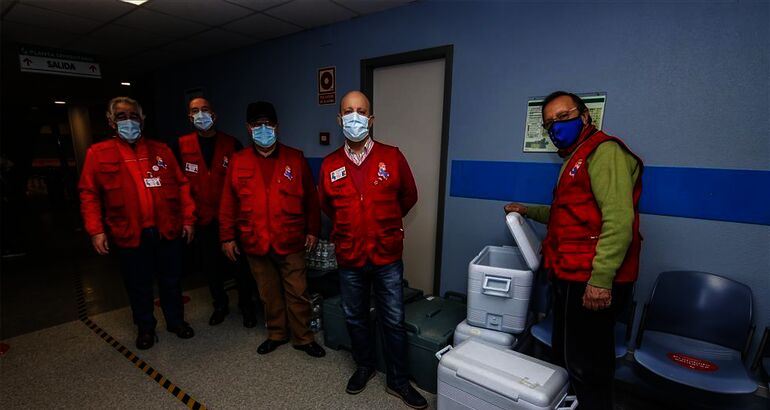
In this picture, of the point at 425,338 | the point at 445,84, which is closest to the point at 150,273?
the point at 425,338

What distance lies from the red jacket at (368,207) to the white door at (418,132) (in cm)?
93

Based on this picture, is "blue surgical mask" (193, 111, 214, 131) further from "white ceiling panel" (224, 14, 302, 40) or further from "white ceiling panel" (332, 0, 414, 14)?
"white ceiling panel" (332, 0, 414, 14)

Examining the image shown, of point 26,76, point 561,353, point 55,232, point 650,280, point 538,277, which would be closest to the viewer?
point 561,353

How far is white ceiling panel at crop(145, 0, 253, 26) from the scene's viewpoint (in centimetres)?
273

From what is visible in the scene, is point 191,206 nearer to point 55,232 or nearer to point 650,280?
point 650,280

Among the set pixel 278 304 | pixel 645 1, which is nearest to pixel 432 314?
pixel 278 304

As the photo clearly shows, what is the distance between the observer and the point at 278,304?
7.80 feet

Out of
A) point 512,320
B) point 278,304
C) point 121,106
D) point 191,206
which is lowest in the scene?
point 278,304

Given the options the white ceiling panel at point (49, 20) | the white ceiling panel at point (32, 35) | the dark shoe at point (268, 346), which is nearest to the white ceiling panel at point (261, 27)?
the white ceiling panel at point (49, 20)

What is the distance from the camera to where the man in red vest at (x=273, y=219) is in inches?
85.0

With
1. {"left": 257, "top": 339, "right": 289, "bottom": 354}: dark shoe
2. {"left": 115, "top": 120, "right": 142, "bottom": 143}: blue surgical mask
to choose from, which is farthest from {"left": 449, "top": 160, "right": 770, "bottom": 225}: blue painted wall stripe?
{"left": 115, "top": 120, "right": 142, "bottom": 143}: blue surgical mask

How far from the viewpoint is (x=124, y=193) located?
2170mm

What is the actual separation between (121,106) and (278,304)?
64.5 inches

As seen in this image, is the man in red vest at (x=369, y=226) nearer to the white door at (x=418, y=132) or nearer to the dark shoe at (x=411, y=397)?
the dark shoe at (x=411, y=397)
